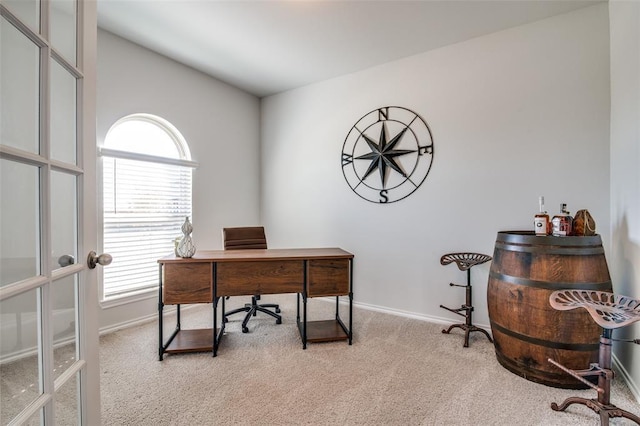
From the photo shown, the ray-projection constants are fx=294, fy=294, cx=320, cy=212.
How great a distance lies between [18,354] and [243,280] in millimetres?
1569

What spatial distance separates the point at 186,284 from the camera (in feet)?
7.03

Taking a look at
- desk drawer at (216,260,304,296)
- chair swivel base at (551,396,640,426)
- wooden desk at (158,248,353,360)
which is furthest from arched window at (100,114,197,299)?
chair swivel base at (551,396,640,426)

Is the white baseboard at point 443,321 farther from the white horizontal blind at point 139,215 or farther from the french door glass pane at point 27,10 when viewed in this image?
the french door glass pane at point 27,10

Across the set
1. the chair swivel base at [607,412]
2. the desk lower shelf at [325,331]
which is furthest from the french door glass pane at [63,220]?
the chair swivel base at [607,412]

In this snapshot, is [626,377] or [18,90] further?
[626,377]

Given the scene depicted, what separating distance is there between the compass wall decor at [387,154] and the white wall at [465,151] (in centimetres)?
9

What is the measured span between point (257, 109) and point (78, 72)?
11.2 ft

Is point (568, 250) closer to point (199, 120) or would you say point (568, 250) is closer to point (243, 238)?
point (243, 238)

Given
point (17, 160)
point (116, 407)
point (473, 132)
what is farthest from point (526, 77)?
point (116, 407)

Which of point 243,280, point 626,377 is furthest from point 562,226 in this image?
point 243,280

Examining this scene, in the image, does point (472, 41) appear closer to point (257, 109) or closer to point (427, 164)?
point (427, 164)

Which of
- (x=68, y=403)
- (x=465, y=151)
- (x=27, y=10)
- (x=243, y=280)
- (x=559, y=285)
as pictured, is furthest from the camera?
(x=465, y=151)

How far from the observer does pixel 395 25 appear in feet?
8.21

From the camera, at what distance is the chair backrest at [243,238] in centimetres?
293
